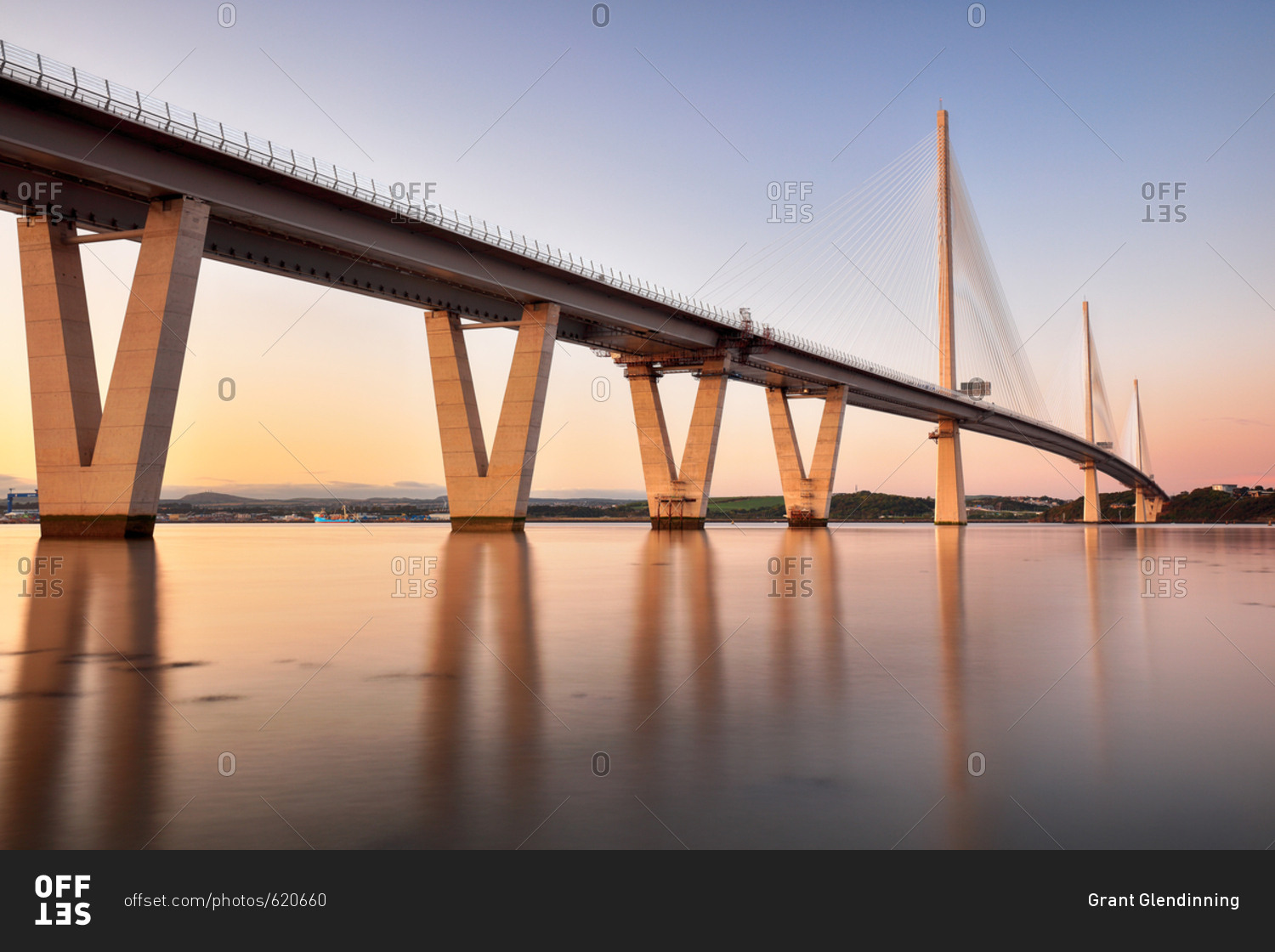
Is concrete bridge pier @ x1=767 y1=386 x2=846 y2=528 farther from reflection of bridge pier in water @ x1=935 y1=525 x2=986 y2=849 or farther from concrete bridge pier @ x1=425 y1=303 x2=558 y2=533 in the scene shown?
reflection of bridge pier in water @ x1=935 y1=525 x2=986 y2=849

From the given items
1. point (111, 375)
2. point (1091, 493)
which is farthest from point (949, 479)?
point (111, 375)

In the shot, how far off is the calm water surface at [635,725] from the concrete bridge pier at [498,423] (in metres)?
37.7

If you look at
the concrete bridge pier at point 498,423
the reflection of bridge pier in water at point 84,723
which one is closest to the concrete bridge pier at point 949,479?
the concrete bridge pier at point 498,423

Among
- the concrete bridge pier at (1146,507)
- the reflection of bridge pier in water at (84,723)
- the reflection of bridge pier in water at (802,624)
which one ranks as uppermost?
the concrete bridge pier at (1146,507)

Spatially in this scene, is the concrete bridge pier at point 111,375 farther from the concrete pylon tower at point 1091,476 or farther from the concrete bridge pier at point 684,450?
the concrete pylon tower at point 1091,476

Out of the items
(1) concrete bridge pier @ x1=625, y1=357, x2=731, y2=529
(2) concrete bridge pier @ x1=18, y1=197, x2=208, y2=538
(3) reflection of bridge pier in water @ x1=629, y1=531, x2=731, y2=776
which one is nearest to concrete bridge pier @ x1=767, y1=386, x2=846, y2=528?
(1) concrete bridge pier @ x1=625, y1=357, x2=731, y2=529

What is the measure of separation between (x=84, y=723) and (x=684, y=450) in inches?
2545

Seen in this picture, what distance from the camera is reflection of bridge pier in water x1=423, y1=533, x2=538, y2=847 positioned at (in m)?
4.14

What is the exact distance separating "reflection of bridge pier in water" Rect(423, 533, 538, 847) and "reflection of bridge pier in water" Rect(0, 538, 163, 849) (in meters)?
1.31

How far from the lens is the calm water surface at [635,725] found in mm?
3994

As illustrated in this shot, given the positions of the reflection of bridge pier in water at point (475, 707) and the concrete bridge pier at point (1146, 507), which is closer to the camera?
the reflection of bridge pier in water at point (475, 707)

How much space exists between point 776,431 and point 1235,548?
159ft
